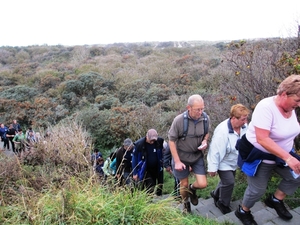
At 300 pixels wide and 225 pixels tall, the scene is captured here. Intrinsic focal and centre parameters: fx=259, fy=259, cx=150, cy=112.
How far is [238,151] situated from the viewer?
318cm

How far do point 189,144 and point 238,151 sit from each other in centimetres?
74

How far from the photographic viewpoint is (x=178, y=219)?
279cm

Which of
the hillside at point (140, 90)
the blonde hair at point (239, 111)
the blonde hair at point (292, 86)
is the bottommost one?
the hillside at point (140, 90)

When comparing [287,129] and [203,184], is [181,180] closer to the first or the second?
[203,184]

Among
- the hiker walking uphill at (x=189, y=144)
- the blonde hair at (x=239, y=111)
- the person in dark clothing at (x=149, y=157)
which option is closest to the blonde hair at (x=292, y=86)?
the blonde hair at (x=239, y=111)

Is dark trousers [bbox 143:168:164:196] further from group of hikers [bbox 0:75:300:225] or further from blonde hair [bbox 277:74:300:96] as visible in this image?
blonde hair [bbox 277:74:300:96]

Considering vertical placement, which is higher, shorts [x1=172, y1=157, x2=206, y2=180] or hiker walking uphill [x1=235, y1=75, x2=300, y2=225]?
hiker walking uphill [x1=235, y1=75, x2=300, y2=225]

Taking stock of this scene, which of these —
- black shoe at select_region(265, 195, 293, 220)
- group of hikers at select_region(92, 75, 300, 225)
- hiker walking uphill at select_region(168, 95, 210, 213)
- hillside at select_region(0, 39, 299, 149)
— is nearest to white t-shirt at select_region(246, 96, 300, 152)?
group of hikers at select_region(92, 75, 300, 225)

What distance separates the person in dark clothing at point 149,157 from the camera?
474cm

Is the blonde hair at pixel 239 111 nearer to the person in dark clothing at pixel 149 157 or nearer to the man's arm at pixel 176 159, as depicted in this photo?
the man's arm at pixel 176 159

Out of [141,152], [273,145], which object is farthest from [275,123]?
[141,152]

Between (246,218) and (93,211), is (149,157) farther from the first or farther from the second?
(93,211)

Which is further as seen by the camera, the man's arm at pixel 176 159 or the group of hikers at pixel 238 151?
the man's arm at pixel 176 159

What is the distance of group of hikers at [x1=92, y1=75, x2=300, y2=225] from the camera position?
8.57 feet
